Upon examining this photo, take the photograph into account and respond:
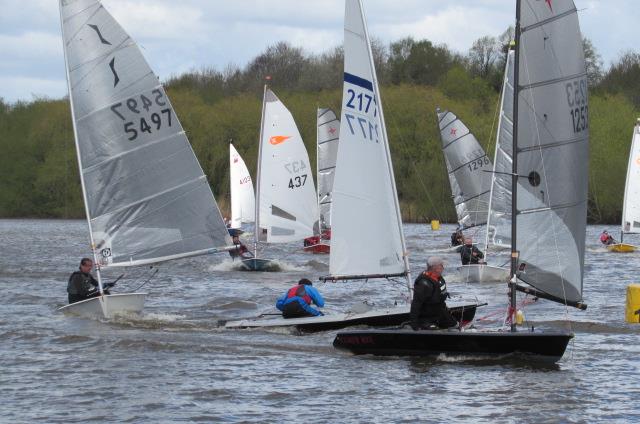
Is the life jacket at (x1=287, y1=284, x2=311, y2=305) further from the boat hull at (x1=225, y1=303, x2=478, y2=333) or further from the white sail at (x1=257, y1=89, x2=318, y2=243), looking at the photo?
the white sail at (x1=257, y1=89, x2=318, y2=243)

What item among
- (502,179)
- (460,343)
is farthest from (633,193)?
(460,343)

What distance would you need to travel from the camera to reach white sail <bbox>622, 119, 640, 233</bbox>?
42.6m

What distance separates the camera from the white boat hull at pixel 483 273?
2695 centimetres

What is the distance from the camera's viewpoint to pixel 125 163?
19.8 metres

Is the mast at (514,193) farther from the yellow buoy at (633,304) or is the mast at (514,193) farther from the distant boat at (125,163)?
the distant boat at (125,163)

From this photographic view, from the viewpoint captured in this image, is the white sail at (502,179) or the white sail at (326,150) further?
the white sail at (326,150)

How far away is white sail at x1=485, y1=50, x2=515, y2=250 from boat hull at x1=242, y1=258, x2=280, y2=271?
5.51 metres

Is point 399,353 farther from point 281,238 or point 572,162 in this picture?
point 281,238

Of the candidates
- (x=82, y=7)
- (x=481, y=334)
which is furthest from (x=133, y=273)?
(x=481, y=334)

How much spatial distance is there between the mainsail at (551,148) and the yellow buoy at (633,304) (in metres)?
4.06

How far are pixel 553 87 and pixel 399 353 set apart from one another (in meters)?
3.76

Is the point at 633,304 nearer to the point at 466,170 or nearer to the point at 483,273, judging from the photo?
the point at 483,273

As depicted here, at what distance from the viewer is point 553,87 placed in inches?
583

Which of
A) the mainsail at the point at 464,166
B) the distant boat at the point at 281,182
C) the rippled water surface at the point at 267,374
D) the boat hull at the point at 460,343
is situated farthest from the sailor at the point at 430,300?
the mainsail at the point at 464,166
